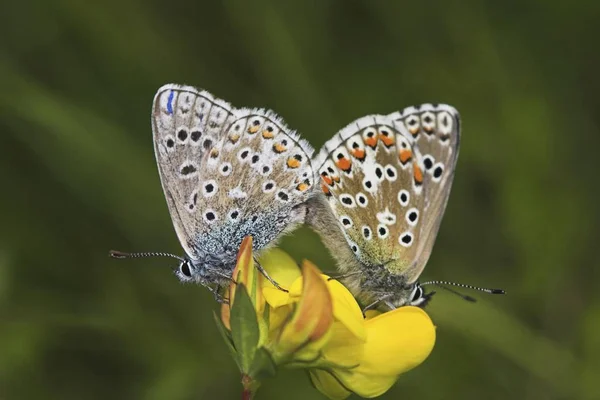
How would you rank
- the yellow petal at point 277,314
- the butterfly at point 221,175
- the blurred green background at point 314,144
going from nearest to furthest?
the yellow petal at point 277,314 < the butterfly at point 221,175 < the blurred green background at point 314,144

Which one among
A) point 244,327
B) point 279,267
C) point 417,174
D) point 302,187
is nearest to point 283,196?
point 302,187

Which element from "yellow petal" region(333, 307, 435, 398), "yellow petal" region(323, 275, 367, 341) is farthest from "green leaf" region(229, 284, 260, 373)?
"yellow petal" region(333, 307, 435, 398)

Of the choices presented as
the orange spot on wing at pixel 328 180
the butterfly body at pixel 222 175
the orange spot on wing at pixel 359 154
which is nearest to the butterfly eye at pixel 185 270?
the butterfly body at pixel 222 175

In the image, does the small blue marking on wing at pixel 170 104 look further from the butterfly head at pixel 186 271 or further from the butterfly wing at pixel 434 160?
the butterfly wing at pixel 434 160

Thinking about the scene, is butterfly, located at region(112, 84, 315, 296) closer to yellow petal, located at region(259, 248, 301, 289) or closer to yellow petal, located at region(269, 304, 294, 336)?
yellow petal, located at region(259, 248, 301, 289)

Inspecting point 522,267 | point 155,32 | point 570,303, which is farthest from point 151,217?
point 570,303

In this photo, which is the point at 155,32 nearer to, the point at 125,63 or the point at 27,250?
the point at 125,63

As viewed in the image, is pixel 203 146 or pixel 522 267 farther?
pixel 522 267
